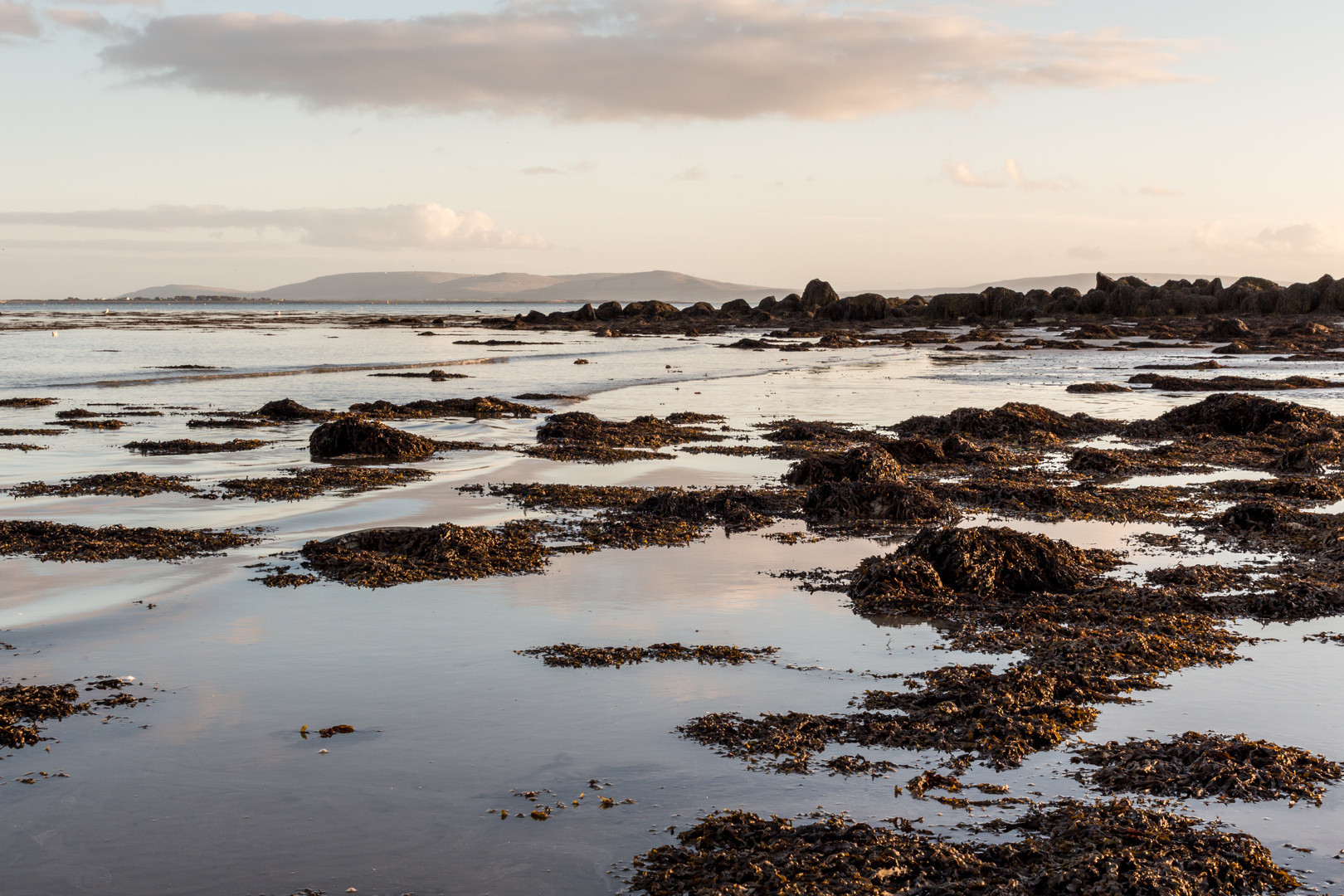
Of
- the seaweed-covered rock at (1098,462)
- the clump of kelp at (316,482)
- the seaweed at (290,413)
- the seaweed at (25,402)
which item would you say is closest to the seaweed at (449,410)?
the seaweed at (290,413)

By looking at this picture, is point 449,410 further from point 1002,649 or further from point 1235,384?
point 1235,384

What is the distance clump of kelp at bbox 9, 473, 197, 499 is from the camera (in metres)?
9.90

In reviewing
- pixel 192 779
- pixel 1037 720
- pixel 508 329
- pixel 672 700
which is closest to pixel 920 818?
pixel 1037 720

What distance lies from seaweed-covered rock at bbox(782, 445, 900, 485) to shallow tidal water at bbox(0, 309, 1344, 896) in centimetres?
166

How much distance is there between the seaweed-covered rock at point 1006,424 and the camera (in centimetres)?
1417

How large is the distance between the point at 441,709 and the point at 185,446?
10.0 meters

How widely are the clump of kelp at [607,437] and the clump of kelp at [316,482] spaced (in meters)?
2.09

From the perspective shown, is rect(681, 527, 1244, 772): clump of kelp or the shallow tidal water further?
rect(681, 527, 1244, 772): clump of kelp

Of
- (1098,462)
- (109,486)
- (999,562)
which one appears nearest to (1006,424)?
(1098,462)

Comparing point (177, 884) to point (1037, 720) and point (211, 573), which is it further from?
point (211, 573)

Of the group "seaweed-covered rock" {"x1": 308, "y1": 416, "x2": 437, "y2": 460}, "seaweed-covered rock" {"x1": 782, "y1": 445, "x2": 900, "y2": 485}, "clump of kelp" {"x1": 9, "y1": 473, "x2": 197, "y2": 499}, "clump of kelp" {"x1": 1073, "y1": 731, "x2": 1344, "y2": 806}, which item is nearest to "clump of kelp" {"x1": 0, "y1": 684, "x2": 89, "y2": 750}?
"clump of kelp" {"x1": 1073, "y1": 731, "x2": 1344, "y2": 806}

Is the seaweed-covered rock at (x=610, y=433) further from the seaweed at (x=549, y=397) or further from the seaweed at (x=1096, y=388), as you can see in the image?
the seaweed at (x=1096, y=388)

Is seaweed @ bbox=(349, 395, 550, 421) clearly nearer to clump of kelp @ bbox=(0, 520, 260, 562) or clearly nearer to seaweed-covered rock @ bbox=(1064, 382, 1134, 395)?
clump of kelp @ bbox=(0, 520, 260, 562)

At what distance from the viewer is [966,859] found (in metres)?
3.28
